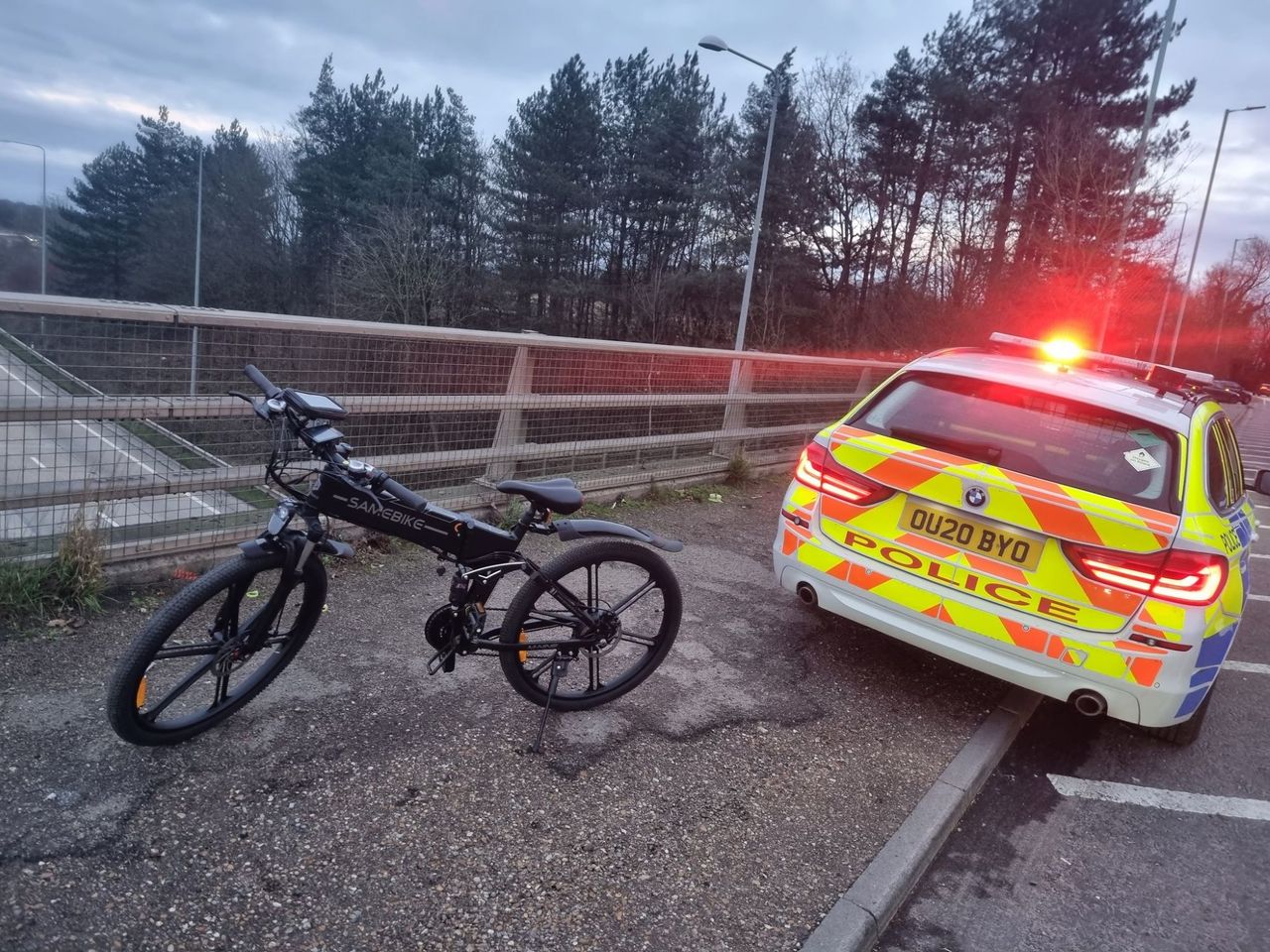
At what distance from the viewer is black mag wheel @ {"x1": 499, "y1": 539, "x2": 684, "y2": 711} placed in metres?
3.26

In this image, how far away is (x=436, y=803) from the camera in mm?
2805

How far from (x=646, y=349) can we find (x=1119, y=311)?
57.0 ft

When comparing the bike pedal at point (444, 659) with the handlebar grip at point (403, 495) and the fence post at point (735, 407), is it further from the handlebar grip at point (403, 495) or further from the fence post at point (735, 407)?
the fence post at point (735, 407)

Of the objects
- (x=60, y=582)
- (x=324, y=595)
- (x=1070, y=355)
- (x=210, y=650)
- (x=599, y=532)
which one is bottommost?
(x=60, y=582)

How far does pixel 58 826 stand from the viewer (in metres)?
2.44

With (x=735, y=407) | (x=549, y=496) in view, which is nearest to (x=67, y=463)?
(x=549, y=496)

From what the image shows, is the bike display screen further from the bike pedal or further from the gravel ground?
the gravel ground

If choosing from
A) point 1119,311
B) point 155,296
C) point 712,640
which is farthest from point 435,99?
point 712,640

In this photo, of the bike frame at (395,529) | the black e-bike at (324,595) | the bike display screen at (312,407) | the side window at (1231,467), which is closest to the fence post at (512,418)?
the black e-bike at (324,595)

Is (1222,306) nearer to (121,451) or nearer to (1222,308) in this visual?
(1222,308)

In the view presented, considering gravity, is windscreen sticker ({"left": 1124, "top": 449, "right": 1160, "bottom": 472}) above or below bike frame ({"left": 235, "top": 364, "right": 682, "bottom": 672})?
above

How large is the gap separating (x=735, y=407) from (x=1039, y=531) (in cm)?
486

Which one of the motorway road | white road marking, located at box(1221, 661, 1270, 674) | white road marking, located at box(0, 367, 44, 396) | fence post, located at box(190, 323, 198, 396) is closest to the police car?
white road marking, located at box(1221, 661, 1270, 674)

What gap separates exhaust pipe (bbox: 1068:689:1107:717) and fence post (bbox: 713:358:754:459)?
4808mm
